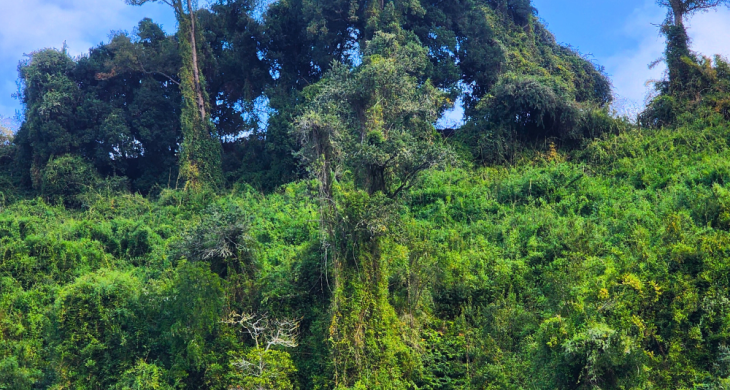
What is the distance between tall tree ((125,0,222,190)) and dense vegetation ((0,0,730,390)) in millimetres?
120

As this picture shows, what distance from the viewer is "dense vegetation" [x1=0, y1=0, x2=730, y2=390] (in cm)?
1299

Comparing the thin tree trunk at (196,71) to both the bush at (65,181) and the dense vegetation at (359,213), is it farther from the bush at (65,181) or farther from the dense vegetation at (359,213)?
the bush at (65,181)

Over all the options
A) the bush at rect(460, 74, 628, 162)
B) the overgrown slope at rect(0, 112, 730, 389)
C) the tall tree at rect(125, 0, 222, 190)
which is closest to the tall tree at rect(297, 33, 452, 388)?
the overgrown slope at rect(0, 112, 730, 389)

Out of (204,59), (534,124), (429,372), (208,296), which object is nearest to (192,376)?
(208,296)

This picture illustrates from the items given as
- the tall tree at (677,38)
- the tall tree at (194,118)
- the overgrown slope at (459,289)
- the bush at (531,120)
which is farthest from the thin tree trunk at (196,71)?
the tall tree at (677,38)

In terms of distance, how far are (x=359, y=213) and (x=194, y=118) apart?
12.9 m

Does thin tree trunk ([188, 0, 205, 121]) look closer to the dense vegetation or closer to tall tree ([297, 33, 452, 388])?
the dense vegetation

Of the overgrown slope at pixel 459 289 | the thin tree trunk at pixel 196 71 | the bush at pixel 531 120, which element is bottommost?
the overgrown slope at pixel 459 289

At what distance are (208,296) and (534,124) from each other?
13.0m

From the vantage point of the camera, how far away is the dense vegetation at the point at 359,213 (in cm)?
1299

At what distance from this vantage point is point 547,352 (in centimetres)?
1140

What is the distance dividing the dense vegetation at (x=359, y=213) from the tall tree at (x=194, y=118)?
120 millimetres

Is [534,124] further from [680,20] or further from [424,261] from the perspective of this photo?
[424,261]

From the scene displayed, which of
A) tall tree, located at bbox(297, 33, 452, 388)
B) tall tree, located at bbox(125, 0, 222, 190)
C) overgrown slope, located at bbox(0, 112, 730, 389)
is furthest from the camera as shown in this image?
tall tree, located at bbox(125, 0, 222, 190)
